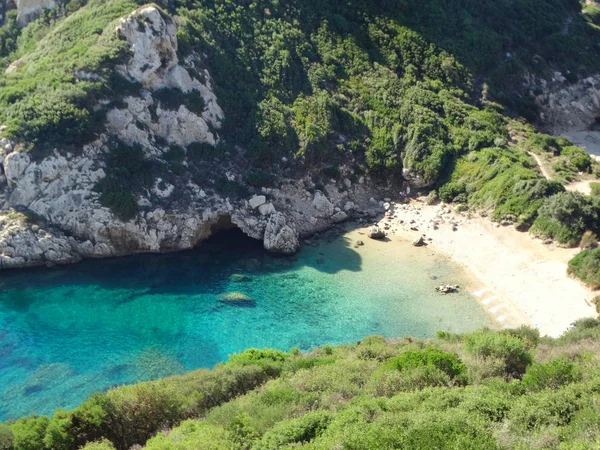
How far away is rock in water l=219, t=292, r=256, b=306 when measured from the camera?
39500 mm

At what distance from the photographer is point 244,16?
59.7 m

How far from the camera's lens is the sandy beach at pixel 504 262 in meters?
37.5

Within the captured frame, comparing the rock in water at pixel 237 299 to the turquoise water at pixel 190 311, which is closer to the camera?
the turquoise water at pixel 190 311

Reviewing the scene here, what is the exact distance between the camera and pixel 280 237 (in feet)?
150

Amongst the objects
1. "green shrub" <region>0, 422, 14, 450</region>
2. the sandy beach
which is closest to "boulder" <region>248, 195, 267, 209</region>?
the sandy beach

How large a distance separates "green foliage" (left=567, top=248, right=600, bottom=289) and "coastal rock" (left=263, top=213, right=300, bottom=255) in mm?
22646

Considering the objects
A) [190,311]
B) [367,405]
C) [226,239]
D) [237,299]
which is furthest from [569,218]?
[367,405]

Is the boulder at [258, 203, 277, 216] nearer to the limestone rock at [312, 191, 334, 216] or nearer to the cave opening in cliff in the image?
the cave opening in cliff

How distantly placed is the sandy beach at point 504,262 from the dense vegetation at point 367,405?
9.16m

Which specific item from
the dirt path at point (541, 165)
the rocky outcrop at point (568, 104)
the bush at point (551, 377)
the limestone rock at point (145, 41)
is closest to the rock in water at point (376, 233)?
the dirt path at point (541, 165)

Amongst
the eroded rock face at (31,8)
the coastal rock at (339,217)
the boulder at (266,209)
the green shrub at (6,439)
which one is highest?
the eroded rock face at (31,8)

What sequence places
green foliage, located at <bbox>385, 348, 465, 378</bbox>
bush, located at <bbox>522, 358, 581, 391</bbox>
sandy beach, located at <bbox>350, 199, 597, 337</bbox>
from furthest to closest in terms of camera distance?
sandy beach, located at <bbox>350, 199, 597, 337</bbox> < green foliage, located at <bbox>385, 348, 465, 378</bbox> < bush, located at <bbox>522, 358, 581, 391</bbox>

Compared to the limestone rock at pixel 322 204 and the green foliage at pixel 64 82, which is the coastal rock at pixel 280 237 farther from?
the green foliage at pixel 64 82

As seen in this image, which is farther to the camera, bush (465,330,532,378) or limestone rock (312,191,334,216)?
limestone rock (312,191,334,216)
